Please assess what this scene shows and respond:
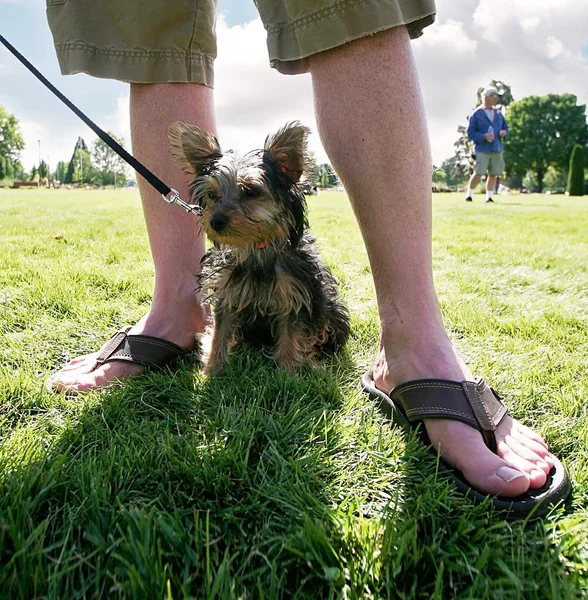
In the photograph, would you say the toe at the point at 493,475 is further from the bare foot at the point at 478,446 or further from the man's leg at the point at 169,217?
the man's leg at the point at 169,217

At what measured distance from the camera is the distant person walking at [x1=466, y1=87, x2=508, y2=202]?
49.5ft

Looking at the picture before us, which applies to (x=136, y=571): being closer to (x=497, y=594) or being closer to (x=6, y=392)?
(x=497, y=594)

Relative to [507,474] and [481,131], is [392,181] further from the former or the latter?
[481,131]

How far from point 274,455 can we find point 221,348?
104 cm

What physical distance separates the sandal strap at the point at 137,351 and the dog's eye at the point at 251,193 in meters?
0.89

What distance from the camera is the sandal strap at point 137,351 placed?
2271 millimetres

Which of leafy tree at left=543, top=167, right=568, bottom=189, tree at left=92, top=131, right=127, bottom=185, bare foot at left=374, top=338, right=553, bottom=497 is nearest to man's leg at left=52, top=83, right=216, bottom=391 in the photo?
bare foot at left=374, top=338, right=553, bottom=497

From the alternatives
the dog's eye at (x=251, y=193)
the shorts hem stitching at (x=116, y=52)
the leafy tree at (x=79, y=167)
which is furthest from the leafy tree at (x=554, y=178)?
the leafy tree at (x=79, y=167)

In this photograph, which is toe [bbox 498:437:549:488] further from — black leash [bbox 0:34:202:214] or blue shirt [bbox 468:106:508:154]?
blue shirt [bbox 468:106:508:154]

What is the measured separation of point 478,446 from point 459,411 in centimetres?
14

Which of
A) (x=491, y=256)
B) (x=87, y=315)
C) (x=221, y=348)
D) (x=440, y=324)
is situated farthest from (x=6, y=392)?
(x=491, y=256)

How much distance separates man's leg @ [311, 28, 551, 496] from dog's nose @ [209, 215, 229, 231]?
0.70 metres

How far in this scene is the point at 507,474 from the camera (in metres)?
1.39

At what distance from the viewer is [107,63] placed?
7.67 feet
